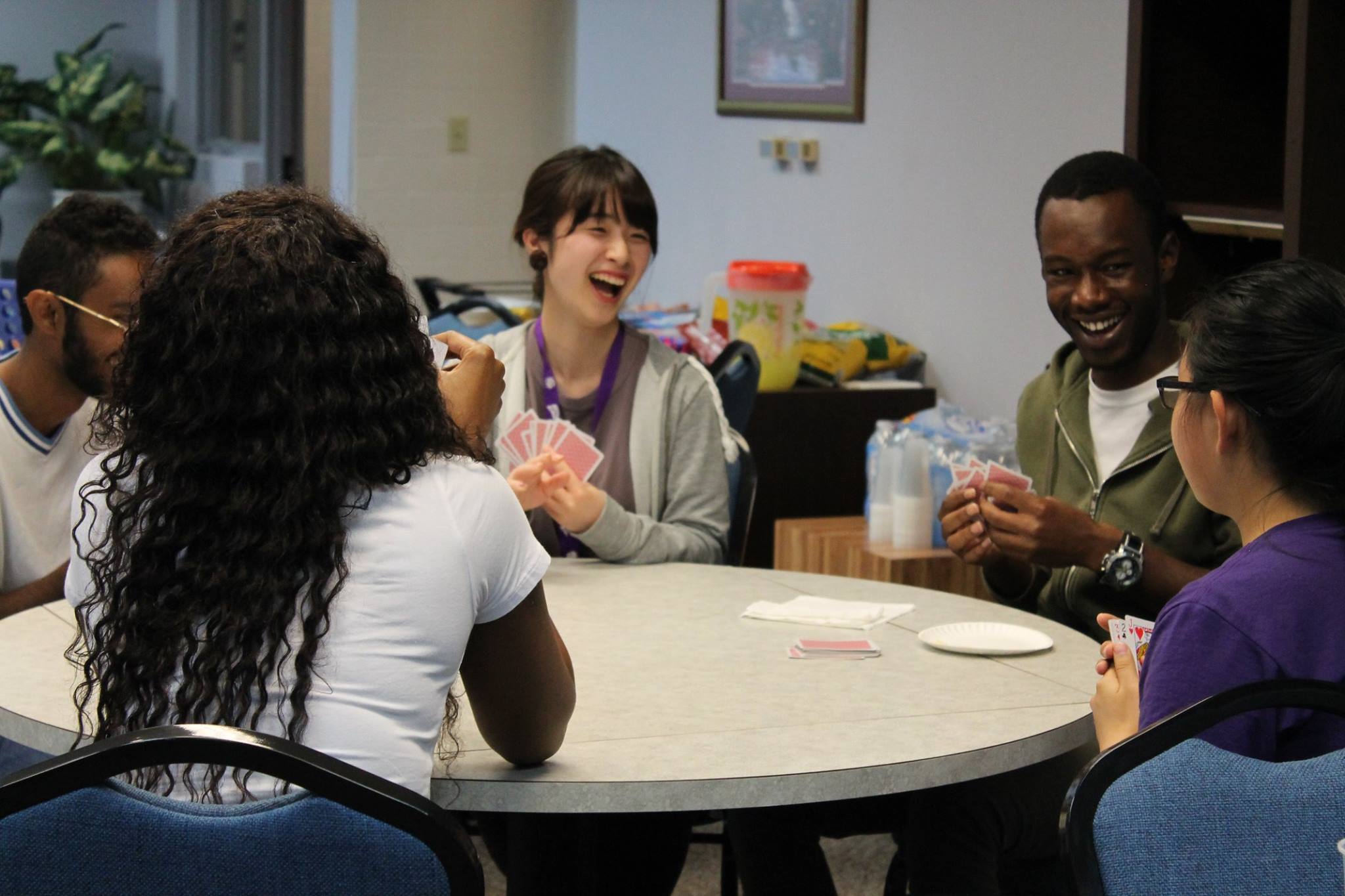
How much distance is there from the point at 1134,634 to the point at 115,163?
19.5 feet

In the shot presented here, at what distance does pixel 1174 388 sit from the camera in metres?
1.53

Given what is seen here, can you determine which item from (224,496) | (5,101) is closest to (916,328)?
(224,496)

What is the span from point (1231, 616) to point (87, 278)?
176 cm

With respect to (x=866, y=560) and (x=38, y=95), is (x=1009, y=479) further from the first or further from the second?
(x=38, y=95)

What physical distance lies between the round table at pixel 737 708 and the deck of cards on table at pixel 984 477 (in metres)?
0.22

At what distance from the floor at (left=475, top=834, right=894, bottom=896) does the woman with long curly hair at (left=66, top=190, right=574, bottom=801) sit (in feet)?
5.36

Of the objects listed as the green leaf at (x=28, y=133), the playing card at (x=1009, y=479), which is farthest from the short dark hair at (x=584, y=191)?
the green leaf at (x=28, y=133)

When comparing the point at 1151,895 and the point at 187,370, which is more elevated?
the point at 187,370

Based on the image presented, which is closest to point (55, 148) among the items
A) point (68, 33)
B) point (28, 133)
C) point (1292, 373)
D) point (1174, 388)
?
point (28, 133)

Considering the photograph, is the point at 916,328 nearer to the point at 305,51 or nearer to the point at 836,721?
the point at 305,51

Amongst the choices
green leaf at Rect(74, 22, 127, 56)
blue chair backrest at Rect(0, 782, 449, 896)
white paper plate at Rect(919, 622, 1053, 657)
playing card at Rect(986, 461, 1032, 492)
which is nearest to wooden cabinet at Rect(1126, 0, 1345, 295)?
playing card at Rect(986, 461, 1032, 492)

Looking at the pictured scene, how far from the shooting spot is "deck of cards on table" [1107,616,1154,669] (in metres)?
1.55

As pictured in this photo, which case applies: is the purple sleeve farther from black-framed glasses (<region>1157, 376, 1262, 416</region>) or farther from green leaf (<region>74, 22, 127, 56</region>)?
green leaf (<region>74, 22, 127, 56</region>)

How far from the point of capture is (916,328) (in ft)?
13.9
